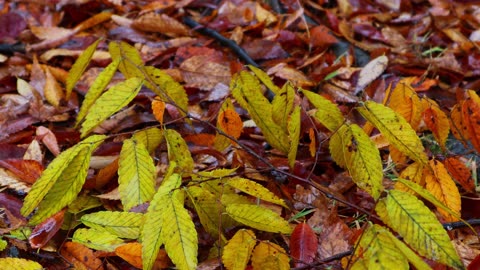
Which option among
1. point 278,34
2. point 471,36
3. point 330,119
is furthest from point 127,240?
point 471,36

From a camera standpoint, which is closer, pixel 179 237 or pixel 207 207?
pixel 179 237

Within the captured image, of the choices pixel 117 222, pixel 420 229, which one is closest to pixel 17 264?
pixel 117 222

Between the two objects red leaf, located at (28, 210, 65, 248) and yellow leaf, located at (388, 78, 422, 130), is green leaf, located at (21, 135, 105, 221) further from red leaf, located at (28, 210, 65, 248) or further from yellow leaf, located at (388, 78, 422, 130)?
yellow leaf, located at (388, 78, 422, 130)

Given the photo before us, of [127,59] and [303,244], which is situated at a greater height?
[127,59]

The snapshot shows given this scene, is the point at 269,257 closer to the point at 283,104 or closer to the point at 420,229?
the point at 420,229

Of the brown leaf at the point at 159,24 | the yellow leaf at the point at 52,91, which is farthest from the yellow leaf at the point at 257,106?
the brown leaf at the point at 159,24

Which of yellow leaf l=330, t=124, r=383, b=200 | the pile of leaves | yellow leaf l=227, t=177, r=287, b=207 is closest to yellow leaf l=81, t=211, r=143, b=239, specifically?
the pile of leaves
